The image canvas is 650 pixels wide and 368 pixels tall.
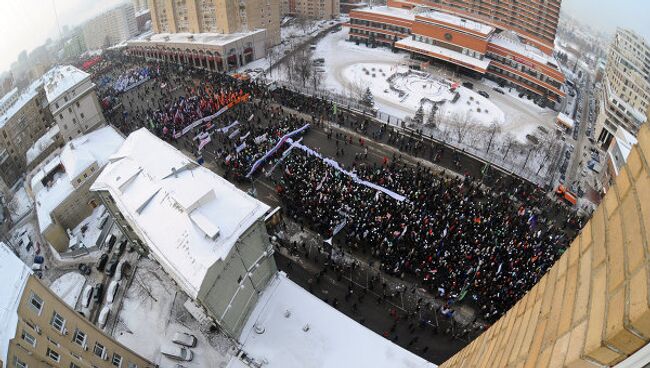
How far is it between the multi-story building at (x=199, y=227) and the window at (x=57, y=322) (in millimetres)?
4339

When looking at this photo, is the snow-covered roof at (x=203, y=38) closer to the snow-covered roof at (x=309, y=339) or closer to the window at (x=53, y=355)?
the snow-covered roof at (x=309, y=339)

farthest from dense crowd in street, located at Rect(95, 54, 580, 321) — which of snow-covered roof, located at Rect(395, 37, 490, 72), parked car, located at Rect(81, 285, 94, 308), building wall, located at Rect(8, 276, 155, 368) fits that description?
snow-covered roof, located at Rect(395, 37, 490, 72)

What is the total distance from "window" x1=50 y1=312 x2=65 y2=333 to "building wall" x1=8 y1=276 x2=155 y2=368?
9 cm

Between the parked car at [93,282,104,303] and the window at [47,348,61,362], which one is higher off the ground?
the window at [47,348,61,362]

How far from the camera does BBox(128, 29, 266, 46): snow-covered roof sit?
4950 centimetres

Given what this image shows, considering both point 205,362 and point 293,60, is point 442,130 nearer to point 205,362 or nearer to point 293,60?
point 293,60

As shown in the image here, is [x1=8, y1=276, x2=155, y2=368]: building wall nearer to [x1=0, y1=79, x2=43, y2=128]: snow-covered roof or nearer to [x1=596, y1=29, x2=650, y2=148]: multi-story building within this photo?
[x1=0, y1=79, x2=43, y2=128]: snow-covered roof

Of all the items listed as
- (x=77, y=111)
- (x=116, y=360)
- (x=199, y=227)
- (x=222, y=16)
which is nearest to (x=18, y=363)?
(x=116, y=360)

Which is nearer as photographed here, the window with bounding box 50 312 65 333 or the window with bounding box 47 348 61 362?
the window with bounding box 47 348 61 362

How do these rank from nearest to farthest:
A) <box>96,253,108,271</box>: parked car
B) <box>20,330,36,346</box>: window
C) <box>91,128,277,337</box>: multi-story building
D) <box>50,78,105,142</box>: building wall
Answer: <box>20,330,36,346</box>: window < <box>91,128,277,337</box>: multi-story building < <box>96,253,108,271</box>: parked car < <box>50,78,105,142</box>: building wall

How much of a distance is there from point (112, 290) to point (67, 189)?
9675mm

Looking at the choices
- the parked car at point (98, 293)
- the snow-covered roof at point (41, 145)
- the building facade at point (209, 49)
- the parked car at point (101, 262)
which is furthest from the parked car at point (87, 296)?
the building facade at point (209, 49)

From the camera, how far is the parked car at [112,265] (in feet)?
79.6

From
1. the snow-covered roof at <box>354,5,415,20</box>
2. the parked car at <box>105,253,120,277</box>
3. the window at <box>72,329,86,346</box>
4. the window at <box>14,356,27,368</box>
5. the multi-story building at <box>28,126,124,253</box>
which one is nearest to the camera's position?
the window at <box>14,356,27,368</box>
